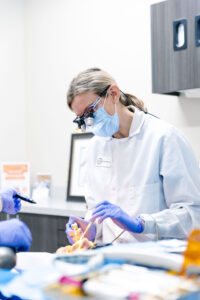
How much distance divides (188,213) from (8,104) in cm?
252

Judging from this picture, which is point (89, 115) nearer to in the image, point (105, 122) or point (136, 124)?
point (105, 122)

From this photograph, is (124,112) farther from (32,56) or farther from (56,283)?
(32,56)

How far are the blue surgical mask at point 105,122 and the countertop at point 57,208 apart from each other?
956 millimetres

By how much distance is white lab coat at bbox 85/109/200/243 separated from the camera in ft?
Answer: 5.48

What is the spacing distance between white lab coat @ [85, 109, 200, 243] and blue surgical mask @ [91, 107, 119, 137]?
7 centimetres

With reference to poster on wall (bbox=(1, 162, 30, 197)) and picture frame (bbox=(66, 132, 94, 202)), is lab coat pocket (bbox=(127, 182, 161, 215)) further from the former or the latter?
poster on wall (bbox=(1, 162, 30, 197))

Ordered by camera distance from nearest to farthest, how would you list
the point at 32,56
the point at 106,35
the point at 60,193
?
1. the point at 106,35
2. the point at 60,193
3. the point at 32,56

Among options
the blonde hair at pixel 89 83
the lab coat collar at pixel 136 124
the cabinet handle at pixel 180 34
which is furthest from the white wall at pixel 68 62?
the blonde hair at pixel 89 83

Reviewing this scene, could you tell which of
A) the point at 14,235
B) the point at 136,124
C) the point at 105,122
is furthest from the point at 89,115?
the point at 14,235

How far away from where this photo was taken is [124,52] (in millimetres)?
3246

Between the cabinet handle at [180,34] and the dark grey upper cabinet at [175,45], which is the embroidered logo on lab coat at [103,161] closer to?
the dark grey upper cabinet at [175,45]

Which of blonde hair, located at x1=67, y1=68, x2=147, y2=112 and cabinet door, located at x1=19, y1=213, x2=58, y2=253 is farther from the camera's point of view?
cabinet door, located at x1=19, y1=213, x2=58, y2=253

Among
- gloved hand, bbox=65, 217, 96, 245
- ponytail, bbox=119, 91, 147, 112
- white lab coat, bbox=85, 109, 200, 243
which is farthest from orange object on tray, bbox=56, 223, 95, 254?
ponytail, bbox=119, 91, 147, 112

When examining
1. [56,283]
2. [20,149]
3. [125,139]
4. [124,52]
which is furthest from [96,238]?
[20,149]
